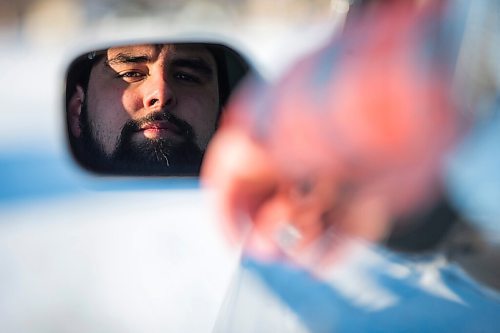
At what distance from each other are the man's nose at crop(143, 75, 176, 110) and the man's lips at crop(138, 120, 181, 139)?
0.12 ft

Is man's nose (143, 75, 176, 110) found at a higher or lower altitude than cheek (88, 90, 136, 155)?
higher

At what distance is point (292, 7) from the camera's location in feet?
5.98

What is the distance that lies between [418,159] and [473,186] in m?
0.13

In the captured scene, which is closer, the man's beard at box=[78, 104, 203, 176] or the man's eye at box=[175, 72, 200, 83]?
the man's beard at box=[78, 104, 203, 176]

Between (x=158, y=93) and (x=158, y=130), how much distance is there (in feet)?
0.28

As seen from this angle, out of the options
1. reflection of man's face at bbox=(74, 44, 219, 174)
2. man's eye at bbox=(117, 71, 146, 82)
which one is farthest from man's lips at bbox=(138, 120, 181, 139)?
man's eye at bbox=(117, 71, 146, 82)

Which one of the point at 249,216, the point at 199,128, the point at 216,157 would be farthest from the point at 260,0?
the point at 249,216

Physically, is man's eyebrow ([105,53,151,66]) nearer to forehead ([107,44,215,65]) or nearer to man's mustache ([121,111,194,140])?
forehead ([107,44,215,65])

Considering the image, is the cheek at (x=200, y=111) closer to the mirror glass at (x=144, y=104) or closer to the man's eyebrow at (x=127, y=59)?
the mirror glass at (x=144, y=104)

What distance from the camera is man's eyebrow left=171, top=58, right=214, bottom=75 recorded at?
1867 millimetres

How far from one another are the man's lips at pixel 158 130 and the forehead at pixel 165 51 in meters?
0.14

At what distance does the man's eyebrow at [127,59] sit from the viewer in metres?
1.82

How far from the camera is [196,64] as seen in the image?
6.24 feet

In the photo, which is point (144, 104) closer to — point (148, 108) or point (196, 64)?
point (148, 108)
